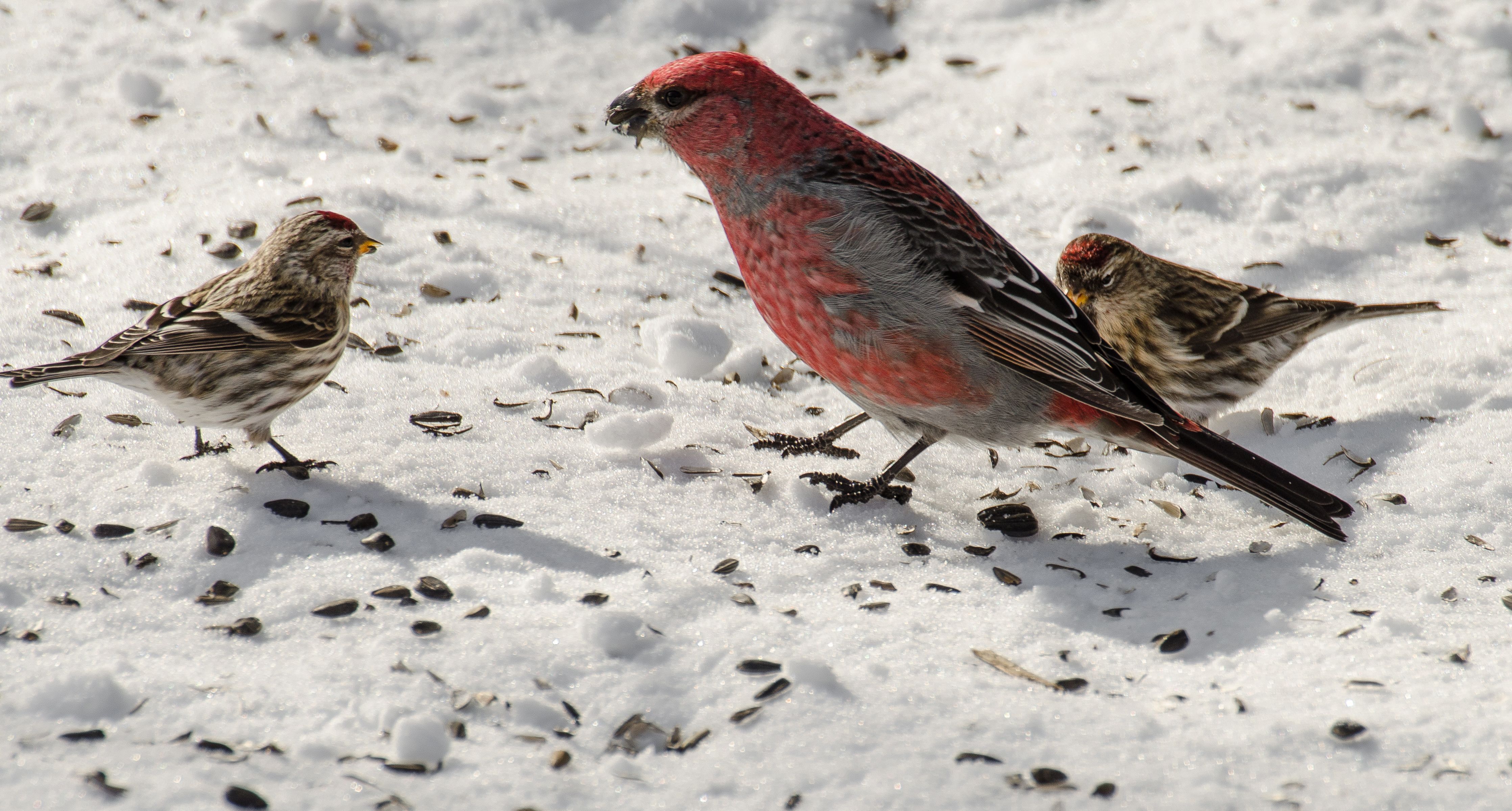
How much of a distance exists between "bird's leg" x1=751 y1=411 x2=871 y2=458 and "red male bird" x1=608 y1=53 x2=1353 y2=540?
0.91ft

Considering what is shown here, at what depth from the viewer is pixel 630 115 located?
403cm

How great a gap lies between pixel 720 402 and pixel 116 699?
2.34 m

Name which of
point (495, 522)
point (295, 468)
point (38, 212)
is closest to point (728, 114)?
point (495, 522)

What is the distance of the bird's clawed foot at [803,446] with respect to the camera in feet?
13.6

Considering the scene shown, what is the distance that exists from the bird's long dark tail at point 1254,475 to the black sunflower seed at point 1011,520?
0.46 metres

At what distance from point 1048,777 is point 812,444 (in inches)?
71.9

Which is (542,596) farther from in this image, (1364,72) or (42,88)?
(1364,72)

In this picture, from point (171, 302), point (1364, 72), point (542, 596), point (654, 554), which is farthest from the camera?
point (1364, 72)

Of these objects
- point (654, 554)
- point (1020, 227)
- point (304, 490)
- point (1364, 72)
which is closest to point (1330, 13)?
point (1364, 72)

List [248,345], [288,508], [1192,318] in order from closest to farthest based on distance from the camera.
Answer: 1. [288,508]
2. [248,345]
3. [1192,318]

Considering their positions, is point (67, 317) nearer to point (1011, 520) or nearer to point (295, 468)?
point (295, 468)

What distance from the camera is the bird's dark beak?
400cm

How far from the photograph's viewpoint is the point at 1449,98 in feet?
20.2

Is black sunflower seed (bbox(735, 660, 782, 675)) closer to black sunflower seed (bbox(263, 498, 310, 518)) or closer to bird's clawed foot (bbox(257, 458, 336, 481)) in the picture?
black sunflower seed (bbox(263, 498, 310, 518))
